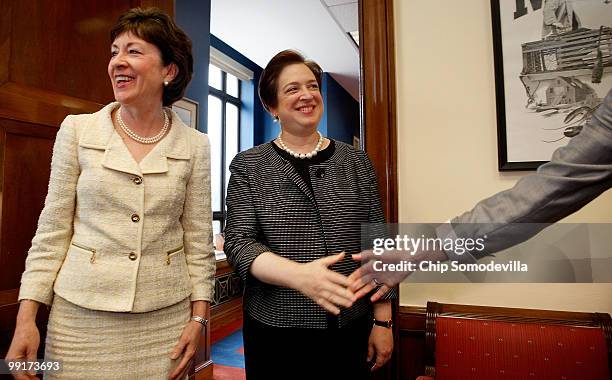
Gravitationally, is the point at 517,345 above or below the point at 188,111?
below

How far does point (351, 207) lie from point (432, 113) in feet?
1.76

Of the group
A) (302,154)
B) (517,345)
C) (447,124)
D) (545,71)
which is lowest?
(517,345)

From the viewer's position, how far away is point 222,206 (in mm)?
5105

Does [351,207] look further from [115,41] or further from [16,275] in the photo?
[16,275]

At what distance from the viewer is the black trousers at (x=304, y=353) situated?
1.13 meters

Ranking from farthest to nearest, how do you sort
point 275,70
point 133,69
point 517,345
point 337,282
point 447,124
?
point 447,124
point 275,70
point 517,345
point 133,69
point 337,282

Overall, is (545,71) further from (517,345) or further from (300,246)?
(300,246)

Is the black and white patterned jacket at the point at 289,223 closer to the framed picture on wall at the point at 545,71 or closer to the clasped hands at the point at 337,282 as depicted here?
the clasped hands at the point at 337,282

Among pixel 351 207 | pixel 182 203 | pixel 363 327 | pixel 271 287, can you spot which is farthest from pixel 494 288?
pixel 182 203

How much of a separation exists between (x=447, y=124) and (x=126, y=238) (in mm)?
1111

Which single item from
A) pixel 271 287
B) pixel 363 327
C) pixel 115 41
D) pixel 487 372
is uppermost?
pixel 115 41

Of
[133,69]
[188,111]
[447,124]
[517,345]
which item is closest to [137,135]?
[133,69]

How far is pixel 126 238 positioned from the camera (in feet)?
3.22

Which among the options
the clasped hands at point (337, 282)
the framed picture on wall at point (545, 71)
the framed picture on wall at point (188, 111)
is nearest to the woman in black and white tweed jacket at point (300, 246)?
the clasped hands at point (337, 282)
